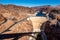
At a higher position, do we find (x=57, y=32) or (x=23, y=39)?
(x=57, y=32)

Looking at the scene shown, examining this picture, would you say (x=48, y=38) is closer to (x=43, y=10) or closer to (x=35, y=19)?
(x=35, y=19)

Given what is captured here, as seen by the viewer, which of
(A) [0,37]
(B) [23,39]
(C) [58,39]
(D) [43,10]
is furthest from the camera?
(D) [43,10]

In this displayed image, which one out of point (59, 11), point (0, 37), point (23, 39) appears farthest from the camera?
point (59, 11)

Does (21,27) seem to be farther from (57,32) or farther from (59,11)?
(57,32)

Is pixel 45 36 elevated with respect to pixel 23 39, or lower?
elevated

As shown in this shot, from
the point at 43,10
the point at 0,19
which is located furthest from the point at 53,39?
the point at 43,10

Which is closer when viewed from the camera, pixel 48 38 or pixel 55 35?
pixel 55 35

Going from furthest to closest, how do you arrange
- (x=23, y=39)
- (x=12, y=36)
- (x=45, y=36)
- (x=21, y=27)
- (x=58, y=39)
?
(x=21, y=27), (x=23, y=39), (x=12, y=36), (x=45, y=36), (x=58, y=39)

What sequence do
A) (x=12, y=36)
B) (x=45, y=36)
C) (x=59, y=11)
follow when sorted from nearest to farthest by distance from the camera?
1. (x=45, y=36)
2. (x=12, y=36)
3. (x=59, y=11)

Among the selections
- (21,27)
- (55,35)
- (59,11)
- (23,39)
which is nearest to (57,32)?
(55,35)
